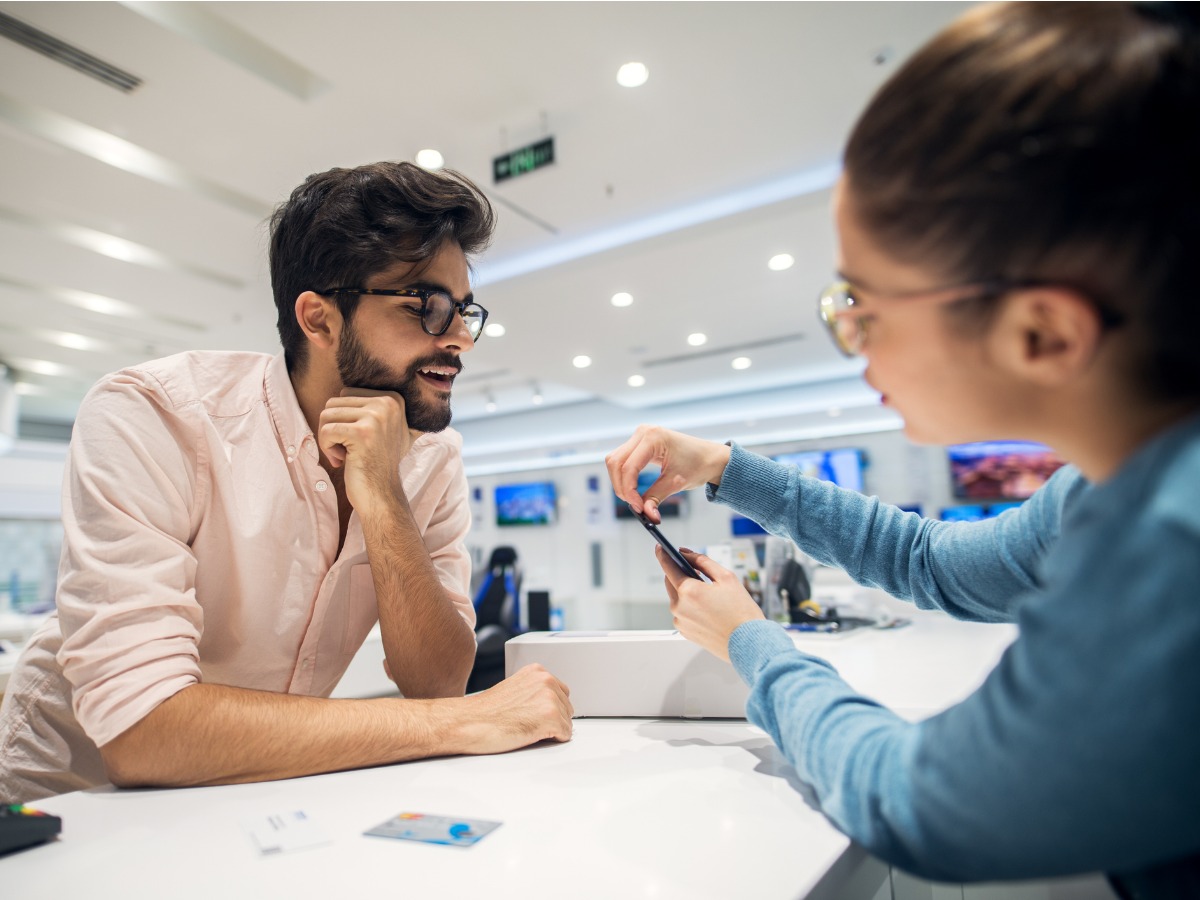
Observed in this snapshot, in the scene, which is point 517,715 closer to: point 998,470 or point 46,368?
point 46,368

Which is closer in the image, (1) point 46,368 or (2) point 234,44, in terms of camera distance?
(2) point 234,44

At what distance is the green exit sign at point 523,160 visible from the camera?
11.8 ft

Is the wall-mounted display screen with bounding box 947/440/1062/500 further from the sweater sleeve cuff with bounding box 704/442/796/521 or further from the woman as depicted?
the woman

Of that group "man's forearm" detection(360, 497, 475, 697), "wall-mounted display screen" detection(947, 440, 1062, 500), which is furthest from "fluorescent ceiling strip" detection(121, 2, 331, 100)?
"wall-mounted display screen" detection(947, 440, 1062, 500)

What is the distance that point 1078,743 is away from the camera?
41 centimetres

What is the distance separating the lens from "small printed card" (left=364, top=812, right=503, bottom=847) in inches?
26.3

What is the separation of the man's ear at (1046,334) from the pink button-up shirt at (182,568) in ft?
3.33

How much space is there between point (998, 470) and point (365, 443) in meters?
9.05

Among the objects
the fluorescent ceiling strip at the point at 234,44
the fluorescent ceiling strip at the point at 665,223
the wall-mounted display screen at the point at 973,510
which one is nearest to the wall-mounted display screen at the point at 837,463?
the wall-mounted display screen at the point at 973,510

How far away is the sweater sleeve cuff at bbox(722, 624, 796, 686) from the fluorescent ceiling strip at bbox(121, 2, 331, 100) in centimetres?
334

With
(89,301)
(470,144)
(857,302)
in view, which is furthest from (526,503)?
(857,302)

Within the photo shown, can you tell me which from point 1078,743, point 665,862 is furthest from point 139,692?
point 1078,743

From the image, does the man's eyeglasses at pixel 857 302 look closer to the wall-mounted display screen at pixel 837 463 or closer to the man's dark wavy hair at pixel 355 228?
the man's dark wavy hair at pixel 355 228

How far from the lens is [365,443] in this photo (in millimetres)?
1295
